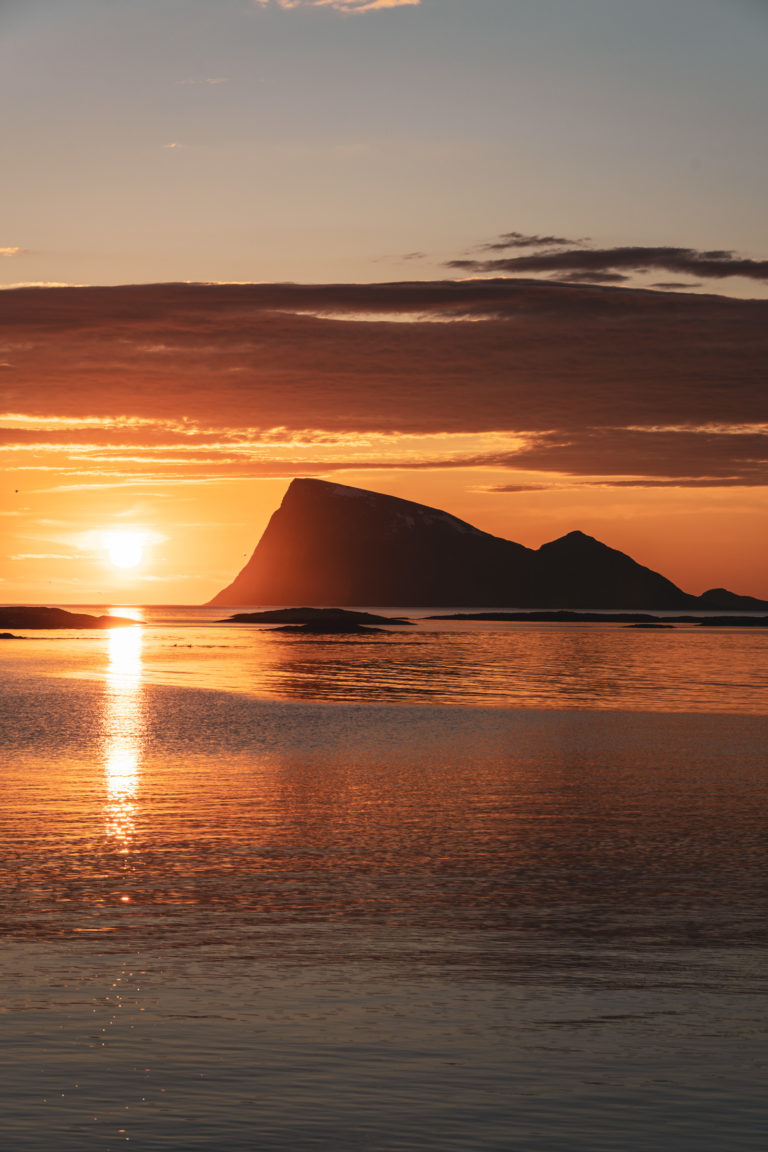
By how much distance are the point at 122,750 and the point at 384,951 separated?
80.3 ft

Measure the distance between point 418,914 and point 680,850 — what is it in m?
6.86

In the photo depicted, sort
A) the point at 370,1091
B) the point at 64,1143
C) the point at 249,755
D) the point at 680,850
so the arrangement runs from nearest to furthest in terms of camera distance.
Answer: the point at 64,1143, the point at 370,1091, the point at 680,850, the point at 249,755

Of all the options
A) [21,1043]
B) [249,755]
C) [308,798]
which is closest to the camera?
[21,1043]

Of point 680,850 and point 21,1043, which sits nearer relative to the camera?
point 21,1043

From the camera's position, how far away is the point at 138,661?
340 ft

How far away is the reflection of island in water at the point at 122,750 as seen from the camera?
2322 centimetres

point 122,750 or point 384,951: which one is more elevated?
point 384,951

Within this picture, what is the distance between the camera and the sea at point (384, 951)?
30.9ft

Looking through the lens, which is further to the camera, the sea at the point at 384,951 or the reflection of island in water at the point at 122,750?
the reflection of island in water at the point at 122,750

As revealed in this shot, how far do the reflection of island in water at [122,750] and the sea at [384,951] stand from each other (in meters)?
0.18

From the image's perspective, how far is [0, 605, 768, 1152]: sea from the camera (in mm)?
9406

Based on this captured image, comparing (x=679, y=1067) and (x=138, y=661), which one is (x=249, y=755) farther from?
(x=138, y=661)

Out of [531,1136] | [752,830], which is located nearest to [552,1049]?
[531,1136]

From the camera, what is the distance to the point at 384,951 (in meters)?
13.9
